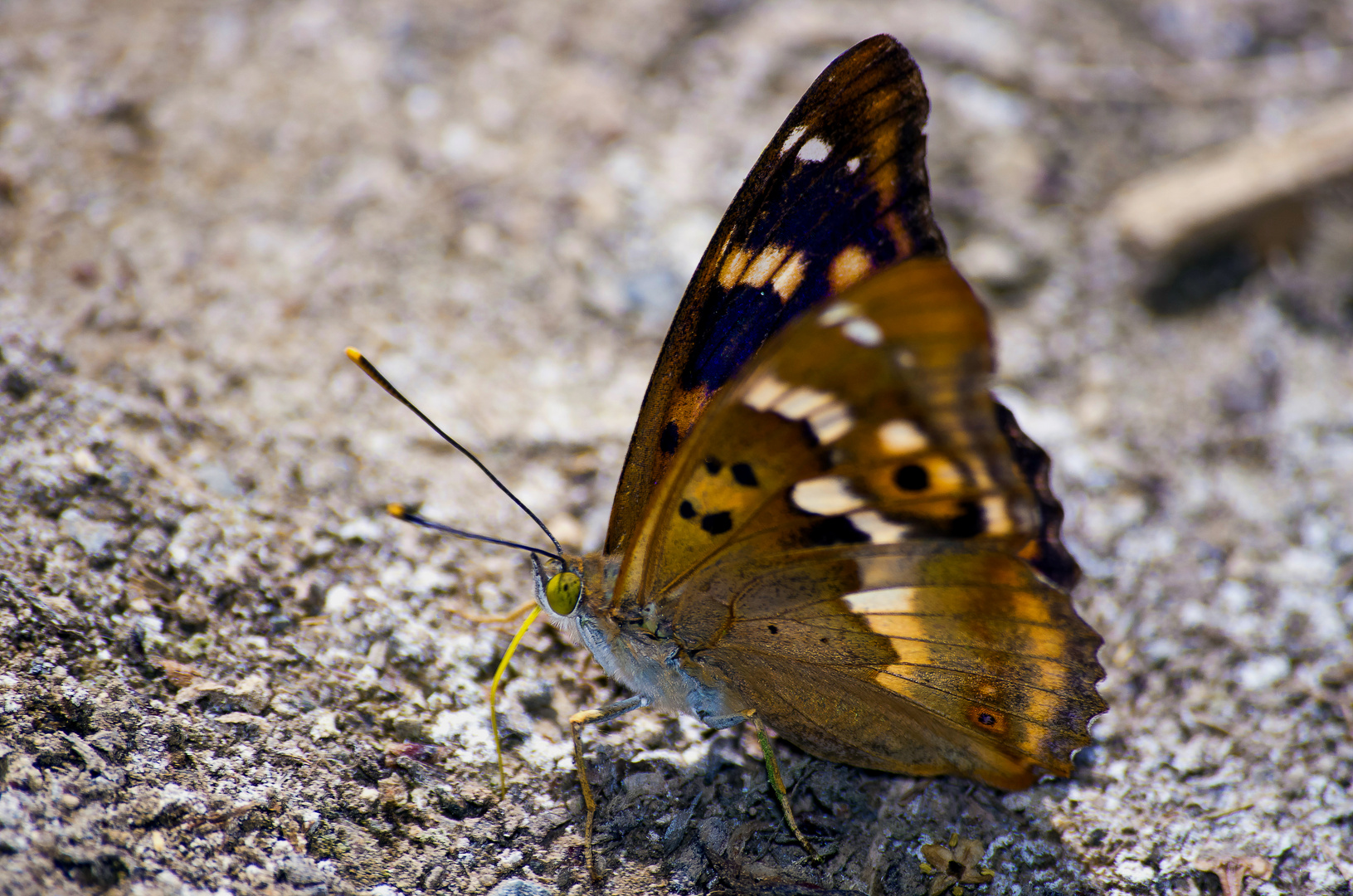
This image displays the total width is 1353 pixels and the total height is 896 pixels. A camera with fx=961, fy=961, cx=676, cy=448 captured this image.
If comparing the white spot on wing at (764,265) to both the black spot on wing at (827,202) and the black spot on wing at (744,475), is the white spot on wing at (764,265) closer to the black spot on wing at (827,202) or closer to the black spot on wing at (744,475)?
the black spot on wing at (827,202)

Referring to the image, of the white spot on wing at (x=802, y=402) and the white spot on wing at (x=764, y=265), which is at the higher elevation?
the white spot on wing at (x=764, y=265)

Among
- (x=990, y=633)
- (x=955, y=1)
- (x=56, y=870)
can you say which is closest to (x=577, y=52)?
(x=955, y=1)

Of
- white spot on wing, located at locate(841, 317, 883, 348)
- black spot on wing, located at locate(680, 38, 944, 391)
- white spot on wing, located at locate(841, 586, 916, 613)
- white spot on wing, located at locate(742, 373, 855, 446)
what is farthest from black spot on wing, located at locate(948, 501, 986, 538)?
black spot on wing, located at locate(680, 38, 944, 391)

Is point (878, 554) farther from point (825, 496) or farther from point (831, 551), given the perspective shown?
point (825, 496)

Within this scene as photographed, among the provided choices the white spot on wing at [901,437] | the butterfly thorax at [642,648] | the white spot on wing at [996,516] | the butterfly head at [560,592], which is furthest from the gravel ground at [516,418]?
the white spot on wing at [901,437]

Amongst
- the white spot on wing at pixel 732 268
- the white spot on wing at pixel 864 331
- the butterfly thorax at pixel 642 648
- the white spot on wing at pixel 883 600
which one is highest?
the white spot on wing at pixel 732 268

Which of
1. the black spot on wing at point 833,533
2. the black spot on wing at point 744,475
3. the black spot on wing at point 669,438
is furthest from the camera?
the black spot on wing at point 669,438

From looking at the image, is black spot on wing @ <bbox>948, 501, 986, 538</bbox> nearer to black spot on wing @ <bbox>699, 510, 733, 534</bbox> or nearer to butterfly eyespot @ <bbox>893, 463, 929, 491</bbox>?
butterfly eyespot @ <bbox>893, 463, 929, 491</bbox>
